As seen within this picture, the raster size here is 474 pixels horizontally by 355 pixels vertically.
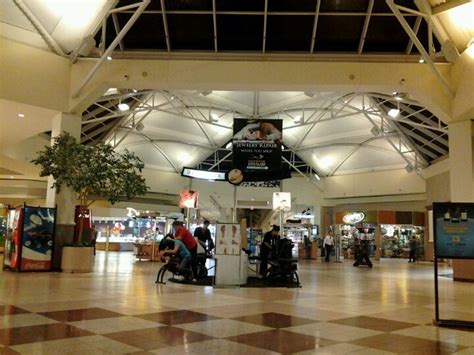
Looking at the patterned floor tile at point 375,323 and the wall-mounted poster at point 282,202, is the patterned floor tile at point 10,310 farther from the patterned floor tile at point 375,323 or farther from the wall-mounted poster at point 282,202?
the wall-mounted poster at point 282,202

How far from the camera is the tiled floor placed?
4051 mm

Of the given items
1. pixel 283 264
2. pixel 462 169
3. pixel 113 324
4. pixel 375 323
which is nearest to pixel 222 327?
pixel 113 324

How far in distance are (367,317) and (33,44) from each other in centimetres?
1039

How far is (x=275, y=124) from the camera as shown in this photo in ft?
54.9

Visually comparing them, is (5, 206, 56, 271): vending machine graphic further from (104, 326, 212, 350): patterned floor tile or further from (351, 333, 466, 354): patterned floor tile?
(351, 333, 466, 354): patterned floor tile

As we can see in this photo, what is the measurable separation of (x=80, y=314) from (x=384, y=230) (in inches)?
960

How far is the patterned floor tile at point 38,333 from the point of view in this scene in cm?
402

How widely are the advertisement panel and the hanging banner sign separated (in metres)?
6.54

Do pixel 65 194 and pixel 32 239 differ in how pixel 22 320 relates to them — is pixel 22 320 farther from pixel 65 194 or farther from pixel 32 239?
pixel 65 194

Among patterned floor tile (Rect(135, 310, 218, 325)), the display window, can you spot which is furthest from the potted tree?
the display window

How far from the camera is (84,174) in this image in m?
11.0

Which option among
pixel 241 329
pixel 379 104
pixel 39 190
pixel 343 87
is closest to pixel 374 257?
pixel 379 104

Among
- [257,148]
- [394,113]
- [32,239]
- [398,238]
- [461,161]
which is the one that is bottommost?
[32,239]

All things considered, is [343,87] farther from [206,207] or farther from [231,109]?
[206,207]
